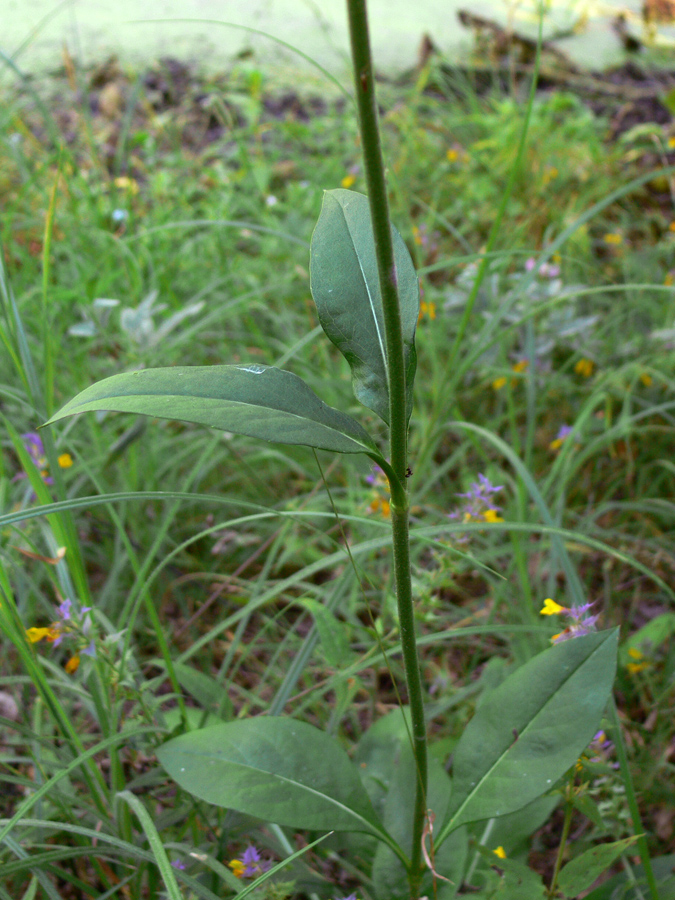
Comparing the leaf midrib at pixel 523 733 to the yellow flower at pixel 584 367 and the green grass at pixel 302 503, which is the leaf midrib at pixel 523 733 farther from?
the yellow flower at pixel 584 367

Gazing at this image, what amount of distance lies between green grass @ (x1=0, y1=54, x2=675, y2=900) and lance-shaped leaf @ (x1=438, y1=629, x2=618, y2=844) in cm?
5

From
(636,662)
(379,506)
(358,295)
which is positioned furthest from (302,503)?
(358,295)

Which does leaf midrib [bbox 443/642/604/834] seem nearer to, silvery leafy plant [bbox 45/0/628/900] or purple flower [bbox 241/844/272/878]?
silvery leafy plant [bbox 45/0/628/900]

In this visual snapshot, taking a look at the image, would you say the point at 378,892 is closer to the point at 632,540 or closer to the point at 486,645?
the point at 486,645

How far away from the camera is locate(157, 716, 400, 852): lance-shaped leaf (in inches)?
23.0

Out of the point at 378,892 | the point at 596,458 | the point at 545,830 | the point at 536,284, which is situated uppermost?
the point at 536,284

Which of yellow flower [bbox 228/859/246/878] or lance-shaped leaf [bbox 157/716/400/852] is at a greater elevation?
lance-shaped leaf [bbox 157/716/400/852]

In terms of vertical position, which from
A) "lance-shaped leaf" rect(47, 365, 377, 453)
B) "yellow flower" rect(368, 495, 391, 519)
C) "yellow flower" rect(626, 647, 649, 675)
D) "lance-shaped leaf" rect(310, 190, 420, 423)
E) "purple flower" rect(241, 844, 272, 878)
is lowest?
"yellow flower" rect(626, 647, 649, 675)

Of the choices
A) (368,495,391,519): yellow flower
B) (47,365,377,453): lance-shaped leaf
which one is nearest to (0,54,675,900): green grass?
(368,495,391,519): yellow flower

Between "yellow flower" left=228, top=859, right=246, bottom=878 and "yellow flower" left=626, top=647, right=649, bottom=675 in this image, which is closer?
"yellow flower" left=228, top=859, right=246, bottom=878

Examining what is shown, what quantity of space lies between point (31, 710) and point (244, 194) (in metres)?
1.68

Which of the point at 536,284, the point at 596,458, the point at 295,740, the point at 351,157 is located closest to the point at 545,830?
the point at 295,740

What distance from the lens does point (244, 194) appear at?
6.95ft

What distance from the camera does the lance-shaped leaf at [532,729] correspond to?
0.56 meters
